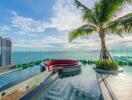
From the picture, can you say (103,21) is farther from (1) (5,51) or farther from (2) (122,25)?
(1) (5,51)

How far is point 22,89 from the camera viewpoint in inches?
264

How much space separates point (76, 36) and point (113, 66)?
420 centimetres

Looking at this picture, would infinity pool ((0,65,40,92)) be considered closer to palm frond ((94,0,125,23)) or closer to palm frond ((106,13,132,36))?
palm frond ((94,0,125,23))

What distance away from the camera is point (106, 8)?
11656 millimetres

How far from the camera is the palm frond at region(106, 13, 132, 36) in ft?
35.0

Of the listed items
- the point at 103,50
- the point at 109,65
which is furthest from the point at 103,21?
the point at 109,65

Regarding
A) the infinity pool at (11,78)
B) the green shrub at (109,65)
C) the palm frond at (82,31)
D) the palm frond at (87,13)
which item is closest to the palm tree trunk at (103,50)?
the palm frond at (82,31)

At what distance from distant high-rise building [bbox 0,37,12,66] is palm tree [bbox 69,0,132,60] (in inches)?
324

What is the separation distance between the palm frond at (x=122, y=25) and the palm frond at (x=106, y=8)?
57cm

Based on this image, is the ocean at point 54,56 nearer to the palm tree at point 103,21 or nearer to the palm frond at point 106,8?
the palm tree at point 103,21

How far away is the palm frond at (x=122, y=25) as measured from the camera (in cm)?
1067

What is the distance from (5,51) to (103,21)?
1201 cm

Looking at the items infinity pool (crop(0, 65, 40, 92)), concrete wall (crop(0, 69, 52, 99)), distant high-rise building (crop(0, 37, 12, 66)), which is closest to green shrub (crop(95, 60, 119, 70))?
concrete wall (crop(0, 69, 52, 99))

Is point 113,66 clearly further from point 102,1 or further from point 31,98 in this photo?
point 31,98
